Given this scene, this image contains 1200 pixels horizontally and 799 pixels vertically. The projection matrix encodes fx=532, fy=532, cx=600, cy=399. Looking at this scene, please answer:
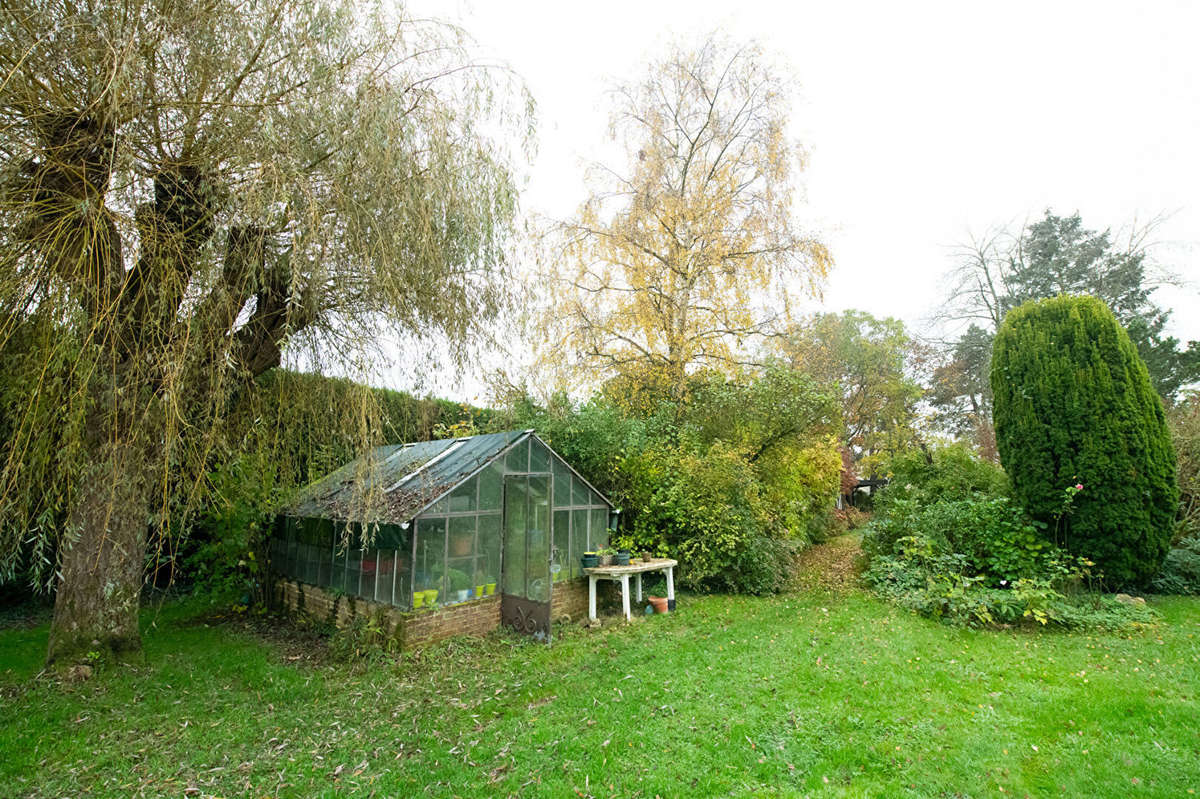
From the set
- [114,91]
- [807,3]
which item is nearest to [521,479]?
[114,91]

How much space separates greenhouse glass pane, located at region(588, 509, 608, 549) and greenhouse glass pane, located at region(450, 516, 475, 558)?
194 centimetres

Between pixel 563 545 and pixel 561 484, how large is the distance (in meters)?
0.84

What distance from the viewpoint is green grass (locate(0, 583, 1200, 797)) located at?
3.31 meters

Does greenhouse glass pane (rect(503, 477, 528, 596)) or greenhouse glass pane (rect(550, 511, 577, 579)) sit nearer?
greenhouse glass pane (rect(503, 477, 528, 596))

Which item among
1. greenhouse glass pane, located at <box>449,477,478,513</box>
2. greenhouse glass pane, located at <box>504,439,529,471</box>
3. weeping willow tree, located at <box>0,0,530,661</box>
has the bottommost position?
greenhouse glass pane, located at <box>449,477,478,513</box>

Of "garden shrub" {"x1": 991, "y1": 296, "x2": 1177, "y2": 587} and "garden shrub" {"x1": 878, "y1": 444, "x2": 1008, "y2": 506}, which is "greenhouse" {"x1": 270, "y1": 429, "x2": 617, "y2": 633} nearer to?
"garden shrub" {"x1": 991, "y1": 296, "x2": 1177, "y2": 587}

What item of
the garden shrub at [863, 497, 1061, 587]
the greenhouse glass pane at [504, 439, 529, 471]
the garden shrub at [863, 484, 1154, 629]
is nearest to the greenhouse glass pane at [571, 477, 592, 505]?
the greenhouse glass pane at [504, 439, 529, 471]

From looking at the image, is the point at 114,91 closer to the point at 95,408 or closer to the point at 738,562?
the point at 95,408

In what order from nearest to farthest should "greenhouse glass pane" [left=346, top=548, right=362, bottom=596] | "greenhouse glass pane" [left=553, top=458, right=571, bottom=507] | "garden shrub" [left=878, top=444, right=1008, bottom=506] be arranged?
"greenhouse glass pane" [left=346, top=548, right=362, bottom=596] < "greenhouse glass pane" [left=553, top=458, right=571, bottom=507] < "garden shrub" [left=878, top=444, right=1008, bottom=506]

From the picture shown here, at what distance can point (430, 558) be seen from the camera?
19.5ft

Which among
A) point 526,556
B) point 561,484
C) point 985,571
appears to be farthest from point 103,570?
point 985,571

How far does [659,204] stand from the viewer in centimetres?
1090

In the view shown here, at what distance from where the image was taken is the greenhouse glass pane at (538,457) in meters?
6.97

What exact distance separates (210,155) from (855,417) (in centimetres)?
2094
